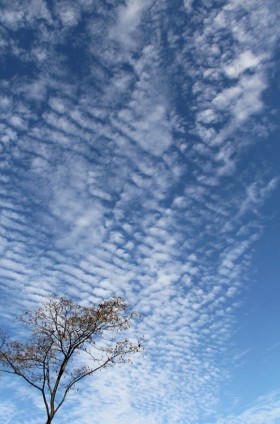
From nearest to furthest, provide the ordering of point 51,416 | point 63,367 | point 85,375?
point 51,416, point 63,367, point 85,375

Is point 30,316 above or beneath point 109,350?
above

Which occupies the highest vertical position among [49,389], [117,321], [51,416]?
[117,321]

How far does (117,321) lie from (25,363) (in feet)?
→ 25.3

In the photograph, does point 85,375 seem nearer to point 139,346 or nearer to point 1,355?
point 139,346

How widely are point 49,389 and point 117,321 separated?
676 cm

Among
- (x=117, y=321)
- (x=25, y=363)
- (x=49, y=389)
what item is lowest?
(x=49, y=389)

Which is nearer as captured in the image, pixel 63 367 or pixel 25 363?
pixel 63 367

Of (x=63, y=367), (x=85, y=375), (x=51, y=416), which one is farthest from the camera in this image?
Result: (x=85, y=375)

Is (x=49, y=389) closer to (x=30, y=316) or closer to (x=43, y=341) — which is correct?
(x=43, y=341)

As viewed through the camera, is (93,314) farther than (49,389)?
Yes

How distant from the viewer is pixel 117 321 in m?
30.4

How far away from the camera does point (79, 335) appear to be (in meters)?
29.5

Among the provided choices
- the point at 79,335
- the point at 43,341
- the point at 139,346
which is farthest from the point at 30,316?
the point at 139,346

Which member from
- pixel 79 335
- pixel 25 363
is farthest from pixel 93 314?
pixel 25 363
